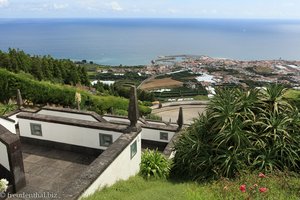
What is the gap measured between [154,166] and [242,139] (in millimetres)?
2468

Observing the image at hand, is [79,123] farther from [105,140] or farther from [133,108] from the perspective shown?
[133,108]

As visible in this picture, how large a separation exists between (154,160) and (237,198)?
2.98m

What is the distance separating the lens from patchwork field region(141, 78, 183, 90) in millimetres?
69594

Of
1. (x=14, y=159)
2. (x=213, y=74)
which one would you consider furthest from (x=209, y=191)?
(x=213, y=74)

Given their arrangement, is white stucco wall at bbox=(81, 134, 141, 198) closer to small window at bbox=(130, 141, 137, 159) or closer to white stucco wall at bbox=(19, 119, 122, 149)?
small window at bbox=(130, 141, 137, 159)

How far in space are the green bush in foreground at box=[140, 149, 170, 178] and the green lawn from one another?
0.77 meters

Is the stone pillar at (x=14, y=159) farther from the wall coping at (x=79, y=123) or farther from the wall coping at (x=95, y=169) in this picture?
the wall coping at (x=79, y=123)

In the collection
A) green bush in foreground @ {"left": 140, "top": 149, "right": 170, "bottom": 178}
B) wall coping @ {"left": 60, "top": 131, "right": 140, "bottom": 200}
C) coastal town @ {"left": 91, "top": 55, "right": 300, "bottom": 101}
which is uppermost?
wall coping @ {"left": 60, "top": 131, "right": 140, "bottom": 200}

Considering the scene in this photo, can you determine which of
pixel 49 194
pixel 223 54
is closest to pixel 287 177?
pixel 49 194

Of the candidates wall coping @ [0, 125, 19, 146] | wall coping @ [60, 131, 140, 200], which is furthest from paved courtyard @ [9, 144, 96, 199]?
wall coping @ [0, 125, 19, 146]

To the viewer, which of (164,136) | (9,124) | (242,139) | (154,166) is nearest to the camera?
(242,139)

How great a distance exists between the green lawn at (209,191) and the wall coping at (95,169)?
28cm

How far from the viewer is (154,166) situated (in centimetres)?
750

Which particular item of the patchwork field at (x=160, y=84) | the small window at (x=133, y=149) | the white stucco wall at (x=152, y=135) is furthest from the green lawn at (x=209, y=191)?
the patchwork field at (x=160, y=84)
